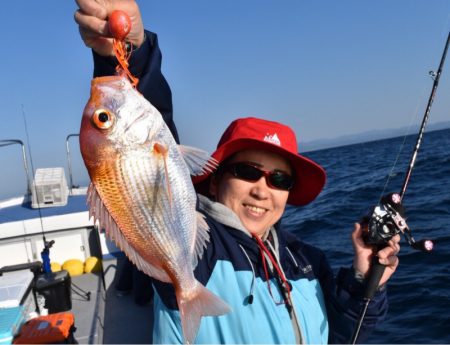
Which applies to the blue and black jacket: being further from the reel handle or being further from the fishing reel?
the fishing reel

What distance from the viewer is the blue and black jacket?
2.20 meters

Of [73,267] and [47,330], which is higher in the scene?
[47,330]

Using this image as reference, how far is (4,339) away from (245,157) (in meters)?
2.98

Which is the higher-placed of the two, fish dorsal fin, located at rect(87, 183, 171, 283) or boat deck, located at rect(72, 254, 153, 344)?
fish dorsal fin, located at rect(87, 183, 171, 283)

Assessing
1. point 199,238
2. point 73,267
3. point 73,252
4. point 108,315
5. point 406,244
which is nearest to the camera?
point 199,238

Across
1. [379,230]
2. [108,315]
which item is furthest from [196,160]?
[108,315]

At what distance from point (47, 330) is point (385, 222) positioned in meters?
3.64

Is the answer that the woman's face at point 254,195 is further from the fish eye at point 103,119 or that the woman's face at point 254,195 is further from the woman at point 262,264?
the fish eye at point 103,119

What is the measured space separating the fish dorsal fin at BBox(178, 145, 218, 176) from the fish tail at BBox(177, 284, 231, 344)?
55 cm

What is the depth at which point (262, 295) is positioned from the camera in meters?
2.28

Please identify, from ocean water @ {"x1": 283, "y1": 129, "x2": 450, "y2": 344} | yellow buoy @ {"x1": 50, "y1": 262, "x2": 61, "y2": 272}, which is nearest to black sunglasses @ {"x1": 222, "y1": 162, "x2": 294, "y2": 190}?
ocean water @ {"x1": 283, "y1": 129, "x2": 450, "y2": 344}

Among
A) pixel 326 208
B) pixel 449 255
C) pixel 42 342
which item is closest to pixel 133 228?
pixel 42 342

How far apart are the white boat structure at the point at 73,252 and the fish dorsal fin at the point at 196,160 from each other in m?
3.36

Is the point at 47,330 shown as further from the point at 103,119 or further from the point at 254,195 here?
the point at 103,119
